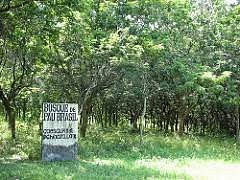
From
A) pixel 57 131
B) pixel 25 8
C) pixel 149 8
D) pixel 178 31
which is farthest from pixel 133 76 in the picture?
pixel 25 8

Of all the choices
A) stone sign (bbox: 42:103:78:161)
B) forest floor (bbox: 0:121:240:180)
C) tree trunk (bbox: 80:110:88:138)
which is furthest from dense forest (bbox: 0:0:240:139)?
stone sign (bbox: 42:103:78:161)

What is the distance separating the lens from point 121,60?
24.2m

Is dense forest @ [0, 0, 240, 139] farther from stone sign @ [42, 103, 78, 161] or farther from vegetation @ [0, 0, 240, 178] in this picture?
stone sign @ [42, 103, 78, 161]

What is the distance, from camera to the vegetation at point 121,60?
22859 mm

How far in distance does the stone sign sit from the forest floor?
0.53 meters

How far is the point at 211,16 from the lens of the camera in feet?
107

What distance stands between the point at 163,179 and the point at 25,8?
22.2ft

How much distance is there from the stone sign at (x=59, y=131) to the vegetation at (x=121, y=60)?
1.04m

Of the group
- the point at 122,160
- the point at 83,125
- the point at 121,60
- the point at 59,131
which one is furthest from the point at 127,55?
the point at 83,125

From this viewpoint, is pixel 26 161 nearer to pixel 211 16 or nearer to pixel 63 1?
pixel 63 1

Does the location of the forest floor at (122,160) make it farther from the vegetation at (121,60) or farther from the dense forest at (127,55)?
the dense forest at (127,55)

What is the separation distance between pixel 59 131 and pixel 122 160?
2.97m

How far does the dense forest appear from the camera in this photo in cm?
2452

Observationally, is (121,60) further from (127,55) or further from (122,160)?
(122,160)
